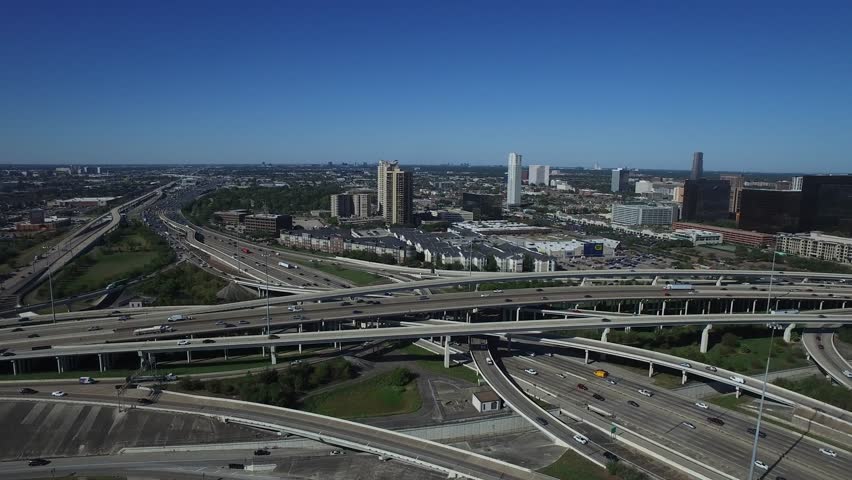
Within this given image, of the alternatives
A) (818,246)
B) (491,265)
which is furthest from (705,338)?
(818,246)

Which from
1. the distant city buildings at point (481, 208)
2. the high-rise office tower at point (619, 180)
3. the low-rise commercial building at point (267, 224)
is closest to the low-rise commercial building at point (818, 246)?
the distant city buildings at point (481, 208)

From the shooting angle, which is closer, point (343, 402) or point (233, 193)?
point (343, 402)

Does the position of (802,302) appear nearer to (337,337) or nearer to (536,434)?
(536,434)

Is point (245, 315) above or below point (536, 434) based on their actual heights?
above

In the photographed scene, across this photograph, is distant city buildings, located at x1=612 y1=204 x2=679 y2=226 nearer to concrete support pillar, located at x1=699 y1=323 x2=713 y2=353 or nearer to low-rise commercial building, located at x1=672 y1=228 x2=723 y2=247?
low-rise commercial building, located at x1=672 y1=228 x2=723 y2=247

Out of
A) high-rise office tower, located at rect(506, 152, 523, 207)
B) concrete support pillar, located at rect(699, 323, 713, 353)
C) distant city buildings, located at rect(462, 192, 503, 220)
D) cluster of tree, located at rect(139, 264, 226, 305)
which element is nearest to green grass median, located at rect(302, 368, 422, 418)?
concrete support pillar, located at rect(699, 323, 713, 353)

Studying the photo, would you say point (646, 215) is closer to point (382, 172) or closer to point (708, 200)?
point (708, 200)

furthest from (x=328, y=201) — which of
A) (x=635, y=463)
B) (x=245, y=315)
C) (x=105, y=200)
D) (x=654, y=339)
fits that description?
(x=635, y=463)
